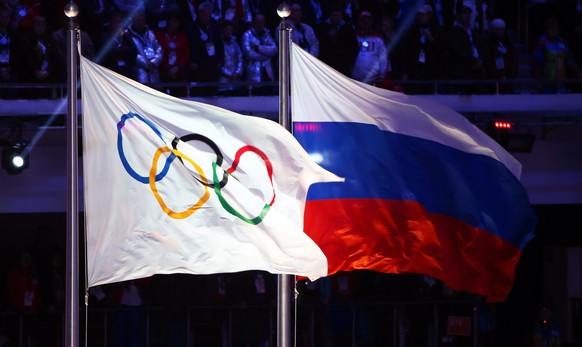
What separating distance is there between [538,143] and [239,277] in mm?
4900

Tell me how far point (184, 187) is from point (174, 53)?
6580mm

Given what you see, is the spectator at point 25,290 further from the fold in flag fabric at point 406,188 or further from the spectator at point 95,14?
the fold in flag fabric at point 406,188

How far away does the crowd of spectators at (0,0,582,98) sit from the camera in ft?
49.3

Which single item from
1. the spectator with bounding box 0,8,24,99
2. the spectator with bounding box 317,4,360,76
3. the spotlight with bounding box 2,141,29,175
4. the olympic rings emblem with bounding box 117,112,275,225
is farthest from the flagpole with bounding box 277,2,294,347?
the spotlight with bounding box 2,141,29,175

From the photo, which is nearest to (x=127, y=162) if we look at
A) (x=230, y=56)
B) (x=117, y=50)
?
(x=117, y=50)

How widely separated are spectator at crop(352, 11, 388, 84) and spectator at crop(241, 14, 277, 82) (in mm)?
1148

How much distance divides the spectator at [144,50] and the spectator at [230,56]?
2.82 feet

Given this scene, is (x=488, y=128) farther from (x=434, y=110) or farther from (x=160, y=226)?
(x=160, y=226)

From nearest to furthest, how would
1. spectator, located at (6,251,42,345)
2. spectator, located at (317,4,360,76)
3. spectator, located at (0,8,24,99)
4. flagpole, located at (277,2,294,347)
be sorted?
flagpole, located at (277,2,294,347), spectator, located at (0,8,24,99), spectator, located at (317,4,360,76), spectator, located at (6,251,42,345)

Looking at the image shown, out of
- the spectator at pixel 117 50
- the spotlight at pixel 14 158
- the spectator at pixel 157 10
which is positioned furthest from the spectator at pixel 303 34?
the spotlight at pixel 14 158

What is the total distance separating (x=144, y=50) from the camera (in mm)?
14969

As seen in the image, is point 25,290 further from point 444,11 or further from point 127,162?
point 127,162

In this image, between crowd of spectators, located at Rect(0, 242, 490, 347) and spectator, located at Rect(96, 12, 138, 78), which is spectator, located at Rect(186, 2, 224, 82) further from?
crowd of spectators, located at Rect(0, 242, 490, 347)

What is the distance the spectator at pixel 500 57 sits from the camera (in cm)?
1591
